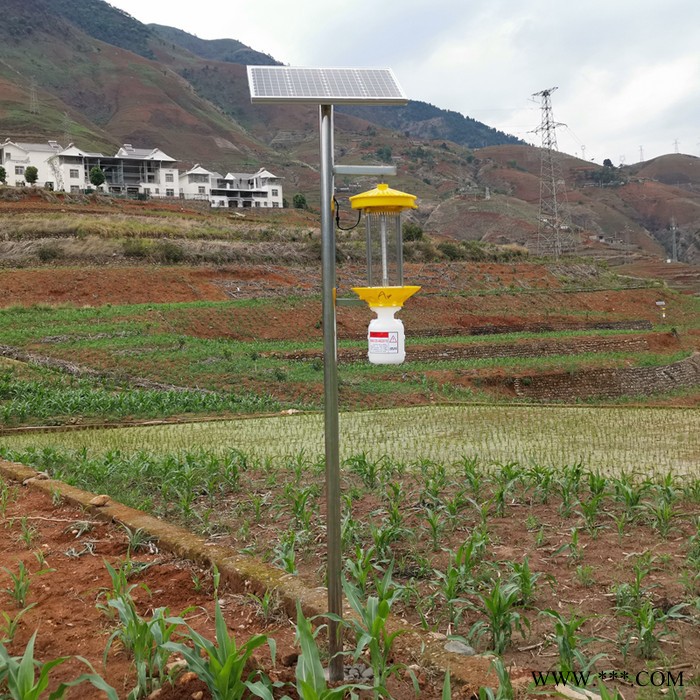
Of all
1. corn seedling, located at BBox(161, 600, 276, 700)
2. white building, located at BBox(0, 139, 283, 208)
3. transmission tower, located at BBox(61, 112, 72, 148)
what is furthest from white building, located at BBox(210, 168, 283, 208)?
corn seedling, located at BBox(161, 600, 276, 700)

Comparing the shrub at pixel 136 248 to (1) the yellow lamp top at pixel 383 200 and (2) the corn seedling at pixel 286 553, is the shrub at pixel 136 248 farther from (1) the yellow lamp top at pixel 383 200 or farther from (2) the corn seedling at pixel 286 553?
(1) the yellow lamp top at pixel 383 200

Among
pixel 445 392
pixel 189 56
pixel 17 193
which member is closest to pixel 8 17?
pixel 189 56

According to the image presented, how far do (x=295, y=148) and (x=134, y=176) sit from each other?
2754 inches

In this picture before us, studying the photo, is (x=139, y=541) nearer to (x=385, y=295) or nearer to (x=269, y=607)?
(x=269, y=607)

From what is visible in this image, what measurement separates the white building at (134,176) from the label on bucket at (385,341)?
55.2 metres

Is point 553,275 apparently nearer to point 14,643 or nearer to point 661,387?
point 661,387

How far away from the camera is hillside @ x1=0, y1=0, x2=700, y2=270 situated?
269ft

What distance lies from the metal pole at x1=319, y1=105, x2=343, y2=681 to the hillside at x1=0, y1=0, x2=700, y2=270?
70.5 metres

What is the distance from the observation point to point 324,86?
3.06 m

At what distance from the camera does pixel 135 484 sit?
6.72 m

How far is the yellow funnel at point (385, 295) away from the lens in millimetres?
3090

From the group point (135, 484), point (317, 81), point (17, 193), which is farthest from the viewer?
point (17, 193)

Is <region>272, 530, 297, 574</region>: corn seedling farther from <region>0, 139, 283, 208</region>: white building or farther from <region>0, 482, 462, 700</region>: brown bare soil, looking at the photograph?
<region>0, 139, 283, 208</region>: white building

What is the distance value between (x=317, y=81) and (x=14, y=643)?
2917 mm
